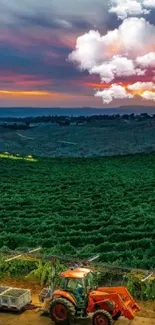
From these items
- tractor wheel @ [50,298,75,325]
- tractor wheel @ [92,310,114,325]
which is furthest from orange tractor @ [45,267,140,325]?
tractor wheel @ [92,310,114,325]

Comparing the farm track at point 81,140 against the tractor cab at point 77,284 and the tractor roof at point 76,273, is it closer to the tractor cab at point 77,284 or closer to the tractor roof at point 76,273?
the tractor roof at point 76,273

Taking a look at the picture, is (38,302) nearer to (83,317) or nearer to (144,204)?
(83,317)

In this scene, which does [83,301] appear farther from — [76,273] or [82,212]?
[82,212]

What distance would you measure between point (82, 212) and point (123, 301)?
20197 mm

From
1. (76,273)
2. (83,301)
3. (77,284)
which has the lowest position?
(83,301)

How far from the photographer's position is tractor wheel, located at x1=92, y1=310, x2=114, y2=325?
13296mm

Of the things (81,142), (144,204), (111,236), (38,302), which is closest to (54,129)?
(81,142)

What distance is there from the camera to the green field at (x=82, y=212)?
2377 centimetres

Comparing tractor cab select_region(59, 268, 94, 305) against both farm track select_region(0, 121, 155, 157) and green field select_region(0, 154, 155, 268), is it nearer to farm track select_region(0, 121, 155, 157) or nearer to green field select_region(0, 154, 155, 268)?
green field select_region(0, 154, 155, 268)

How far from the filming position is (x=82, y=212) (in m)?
34.0

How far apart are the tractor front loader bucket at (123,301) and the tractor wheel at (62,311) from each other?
107 centimetres

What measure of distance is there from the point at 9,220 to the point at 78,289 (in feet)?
60.5

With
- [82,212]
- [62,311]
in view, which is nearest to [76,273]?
[62,311]

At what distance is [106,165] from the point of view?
239 feet
